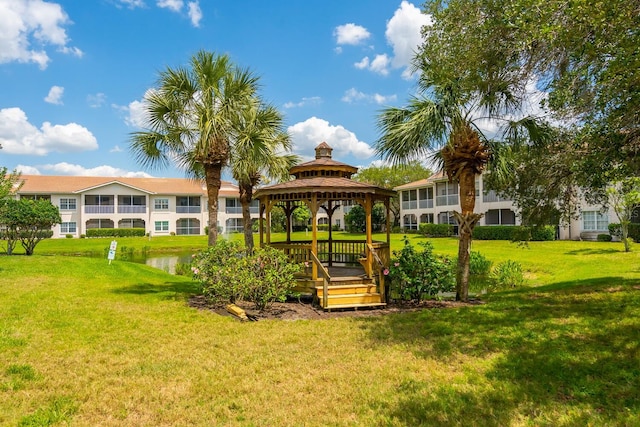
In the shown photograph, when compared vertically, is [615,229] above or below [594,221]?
below

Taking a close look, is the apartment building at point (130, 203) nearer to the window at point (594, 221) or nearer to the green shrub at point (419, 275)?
the window at point (594, 221)

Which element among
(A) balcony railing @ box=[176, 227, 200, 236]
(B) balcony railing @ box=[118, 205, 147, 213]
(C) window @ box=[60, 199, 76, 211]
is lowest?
(A) balcony railing @ box=[176, 227, 200, 236]

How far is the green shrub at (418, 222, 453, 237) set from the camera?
36312mm

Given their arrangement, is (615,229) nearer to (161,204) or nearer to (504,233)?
Answer: (504,233)

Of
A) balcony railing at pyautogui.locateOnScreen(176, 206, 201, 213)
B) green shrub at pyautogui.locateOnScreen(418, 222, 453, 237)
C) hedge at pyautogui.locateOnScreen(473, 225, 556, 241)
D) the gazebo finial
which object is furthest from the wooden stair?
balcony railing at pyautogui.locateOnScreen(176, 206, 201, 213)

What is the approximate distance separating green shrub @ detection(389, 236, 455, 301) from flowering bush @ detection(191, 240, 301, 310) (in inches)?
109

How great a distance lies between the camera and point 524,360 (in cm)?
565

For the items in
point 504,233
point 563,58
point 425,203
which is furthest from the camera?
point 425,203

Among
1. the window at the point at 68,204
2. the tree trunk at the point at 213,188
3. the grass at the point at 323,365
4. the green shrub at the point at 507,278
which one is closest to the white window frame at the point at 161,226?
the window at the point at 68,204

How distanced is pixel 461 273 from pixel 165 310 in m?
7.91

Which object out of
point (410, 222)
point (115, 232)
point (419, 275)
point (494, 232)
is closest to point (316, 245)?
point (419, 275)

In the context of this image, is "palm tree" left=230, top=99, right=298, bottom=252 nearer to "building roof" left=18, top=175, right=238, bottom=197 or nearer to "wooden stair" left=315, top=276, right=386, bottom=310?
"wooden stair" left=315, top=276, right=386, bottom=310

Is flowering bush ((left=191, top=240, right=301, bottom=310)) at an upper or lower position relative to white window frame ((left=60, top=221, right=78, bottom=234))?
lower

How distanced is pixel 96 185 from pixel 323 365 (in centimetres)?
4695
